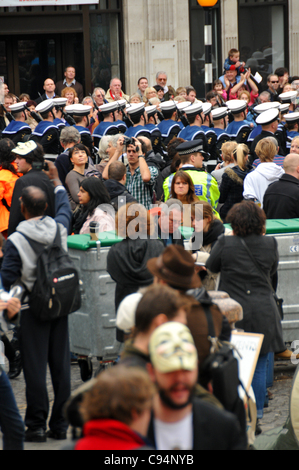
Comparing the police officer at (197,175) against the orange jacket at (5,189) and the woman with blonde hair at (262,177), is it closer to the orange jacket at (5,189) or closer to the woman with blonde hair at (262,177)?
the woman with blonde hair at (262,177)

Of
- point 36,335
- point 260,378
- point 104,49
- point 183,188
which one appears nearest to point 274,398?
point 260,378

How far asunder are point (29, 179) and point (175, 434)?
140 inches

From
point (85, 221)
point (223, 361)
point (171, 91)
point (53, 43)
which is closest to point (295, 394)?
point (223, 361)

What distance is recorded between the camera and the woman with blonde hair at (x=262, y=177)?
712cm

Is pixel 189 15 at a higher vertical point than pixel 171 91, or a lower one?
higher

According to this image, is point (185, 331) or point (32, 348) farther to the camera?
point (32, 348)

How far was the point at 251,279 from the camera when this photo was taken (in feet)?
15.5

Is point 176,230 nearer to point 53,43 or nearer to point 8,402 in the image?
point 8,402

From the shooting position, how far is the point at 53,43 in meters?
18.5

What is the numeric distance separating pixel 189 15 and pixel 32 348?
15838mm

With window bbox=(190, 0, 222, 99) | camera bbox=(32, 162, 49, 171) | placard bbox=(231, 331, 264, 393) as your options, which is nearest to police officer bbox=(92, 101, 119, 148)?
camera bbox=(32, 162, 49, 171)

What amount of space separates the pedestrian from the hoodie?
283 centimetres

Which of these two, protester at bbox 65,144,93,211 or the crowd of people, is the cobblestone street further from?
protester at bbox 65,144,93,211

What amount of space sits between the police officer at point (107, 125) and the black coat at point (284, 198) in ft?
12.9
